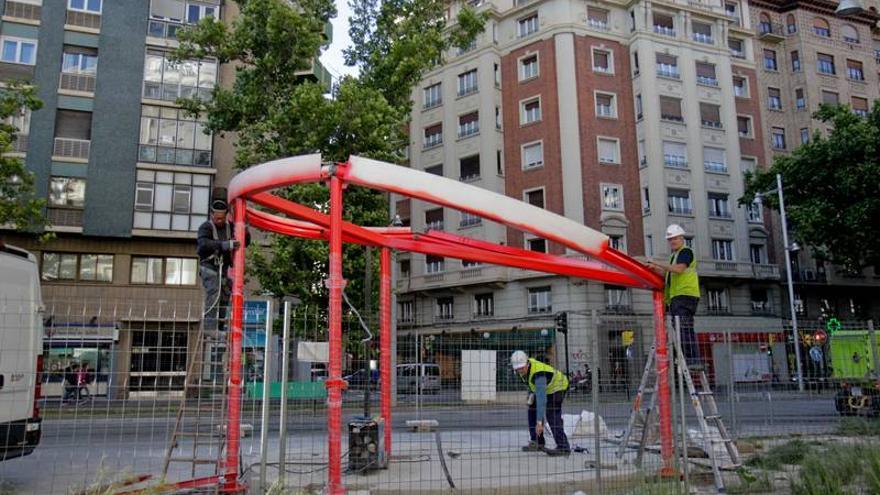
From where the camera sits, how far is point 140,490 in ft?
20.0

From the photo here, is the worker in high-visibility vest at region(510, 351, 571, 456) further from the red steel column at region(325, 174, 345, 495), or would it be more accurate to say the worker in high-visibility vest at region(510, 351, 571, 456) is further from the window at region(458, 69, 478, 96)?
the window at region(458, 69, 478, 96)

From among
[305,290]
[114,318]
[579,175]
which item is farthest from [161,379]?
[579,175]

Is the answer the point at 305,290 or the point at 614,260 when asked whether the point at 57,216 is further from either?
the point at 614,260

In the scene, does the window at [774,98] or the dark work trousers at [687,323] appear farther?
the window at [774,98]

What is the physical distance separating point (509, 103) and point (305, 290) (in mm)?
23715

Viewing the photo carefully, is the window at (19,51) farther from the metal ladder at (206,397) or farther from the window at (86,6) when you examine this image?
the metal ladder at (206,397)

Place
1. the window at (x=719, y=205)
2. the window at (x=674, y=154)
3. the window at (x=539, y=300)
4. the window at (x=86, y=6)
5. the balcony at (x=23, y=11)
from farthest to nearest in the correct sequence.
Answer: the window at (x=719, y=205) → the window at (x=674, y=154) → the window at (x=539, y=300) → the window at (x=86, y=6) → the balcony at (x=23, y=11)

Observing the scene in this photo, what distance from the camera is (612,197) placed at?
131 feet

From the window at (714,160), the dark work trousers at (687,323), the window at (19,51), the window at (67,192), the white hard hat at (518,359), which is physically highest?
the window at (19,51)

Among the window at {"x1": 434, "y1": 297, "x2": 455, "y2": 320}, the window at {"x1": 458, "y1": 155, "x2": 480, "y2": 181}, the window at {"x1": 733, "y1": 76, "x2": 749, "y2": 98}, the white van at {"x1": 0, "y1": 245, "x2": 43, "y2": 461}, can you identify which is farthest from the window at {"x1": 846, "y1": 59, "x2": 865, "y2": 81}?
the white van at {"x1": 0, "y1": 245, "x2": 43, "y2": 461}

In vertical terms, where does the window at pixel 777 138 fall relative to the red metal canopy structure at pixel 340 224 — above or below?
above

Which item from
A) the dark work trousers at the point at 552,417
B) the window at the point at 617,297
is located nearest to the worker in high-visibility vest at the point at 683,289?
the dark work trousers at the point at 552,417

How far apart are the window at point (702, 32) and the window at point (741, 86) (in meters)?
3.14

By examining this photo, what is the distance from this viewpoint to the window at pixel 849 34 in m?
50.2
